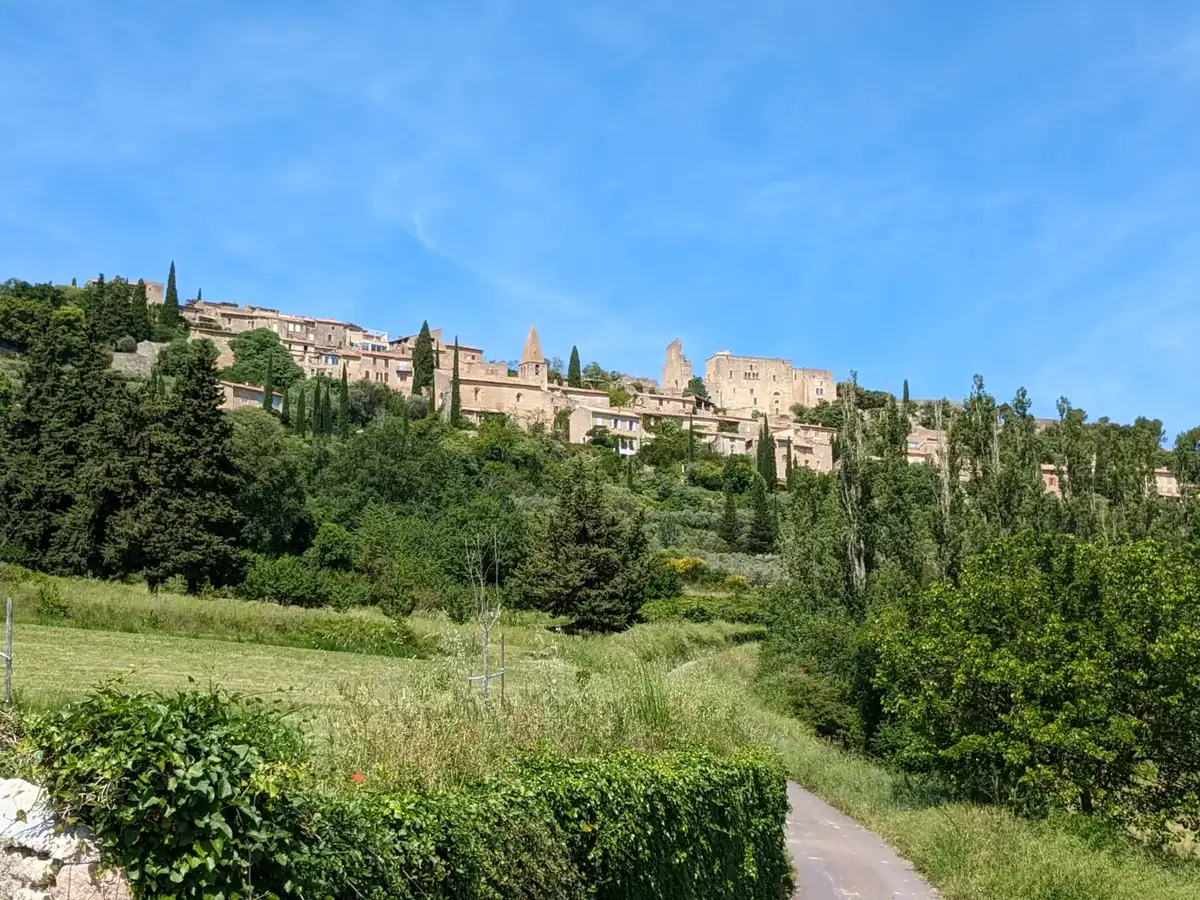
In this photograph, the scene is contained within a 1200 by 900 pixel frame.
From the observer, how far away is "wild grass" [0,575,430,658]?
24.1m

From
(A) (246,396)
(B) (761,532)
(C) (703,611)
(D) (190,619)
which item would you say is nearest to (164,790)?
(D) (190,619)

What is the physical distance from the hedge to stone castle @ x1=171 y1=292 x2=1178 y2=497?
291 ft

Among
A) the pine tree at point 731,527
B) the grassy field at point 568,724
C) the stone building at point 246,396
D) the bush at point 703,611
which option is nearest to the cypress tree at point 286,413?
the stone building at point 246,396

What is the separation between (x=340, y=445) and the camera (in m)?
69.1

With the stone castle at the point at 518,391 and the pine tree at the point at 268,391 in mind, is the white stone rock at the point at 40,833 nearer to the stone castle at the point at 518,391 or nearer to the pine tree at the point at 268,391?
the pine tree at the point at 268,391

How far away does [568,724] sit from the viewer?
8117 millimetres

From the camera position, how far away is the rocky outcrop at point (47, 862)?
347 cm

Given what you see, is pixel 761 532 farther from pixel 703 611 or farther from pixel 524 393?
pixel 524 393

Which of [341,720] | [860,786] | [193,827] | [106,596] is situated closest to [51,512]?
[106,596]

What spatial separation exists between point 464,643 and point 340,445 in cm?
6164

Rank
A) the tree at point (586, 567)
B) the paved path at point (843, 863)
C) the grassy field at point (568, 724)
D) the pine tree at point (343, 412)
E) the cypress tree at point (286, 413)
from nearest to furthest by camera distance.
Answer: the grassy field at point (568, 724) < the paved path at point (843, 863) < the tree at point (586, 567) < the pine tree at point (343, 412) < the cypress tree at point (286, 413)

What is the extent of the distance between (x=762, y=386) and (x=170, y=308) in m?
72.0

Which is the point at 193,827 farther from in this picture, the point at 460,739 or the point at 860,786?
the point at 860,786

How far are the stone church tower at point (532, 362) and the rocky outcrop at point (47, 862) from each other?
107 m
